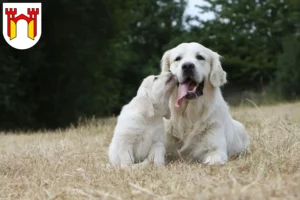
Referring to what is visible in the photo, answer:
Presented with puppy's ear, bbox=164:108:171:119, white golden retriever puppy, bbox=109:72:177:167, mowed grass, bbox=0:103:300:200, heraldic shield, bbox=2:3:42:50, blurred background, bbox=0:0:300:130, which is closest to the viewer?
mowed grass, bbox=0:103:300:200

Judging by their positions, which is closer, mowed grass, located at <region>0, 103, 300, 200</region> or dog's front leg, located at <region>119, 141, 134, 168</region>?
mowed grass, located at <region>0, 103, 300, 200</region>

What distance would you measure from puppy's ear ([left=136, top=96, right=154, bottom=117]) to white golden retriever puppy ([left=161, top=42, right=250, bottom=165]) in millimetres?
257

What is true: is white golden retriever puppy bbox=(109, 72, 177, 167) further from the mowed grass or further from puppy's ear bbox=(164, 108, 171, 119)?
the mowed grass

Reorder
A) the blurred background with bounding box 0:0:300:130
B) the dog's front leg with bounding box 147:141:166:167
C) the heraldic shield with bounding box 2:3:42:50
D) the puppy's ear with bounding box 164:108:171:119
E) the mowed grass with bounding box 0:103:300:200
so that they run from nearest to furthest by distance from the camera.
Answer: the mowed grass with bounding box 0:103:300:200, the dog's front leg with bounding box 147:141:166:167, the puppy's ear with bounding box 164:108:171:119, the heraldic shield with bounding box 2:3:42:50, the blurred background with bounding box 0:0:300:130

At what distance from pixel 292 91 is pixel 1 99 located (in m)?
12.4

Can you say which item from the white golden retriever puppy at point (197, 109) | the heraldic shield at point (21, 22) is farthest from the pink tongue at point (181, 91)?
the heraldic shield at point (21, 22)

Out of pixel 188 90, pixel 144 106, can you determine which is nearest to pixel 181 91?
pixel 188 90

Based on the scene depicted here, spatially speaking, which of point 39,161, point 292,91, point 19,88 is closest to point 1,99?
point 19,88

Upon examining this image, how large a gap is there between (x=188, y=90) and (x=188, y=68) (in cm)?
22

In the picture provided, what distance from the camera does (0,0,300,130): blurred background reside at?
1286 centimetres

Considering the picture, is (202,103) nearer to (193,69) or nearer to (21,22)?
(193,69)

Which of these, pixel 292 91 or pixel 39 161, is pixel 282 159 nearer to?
pixel 39 161

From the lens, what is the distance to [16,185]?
10.8ft

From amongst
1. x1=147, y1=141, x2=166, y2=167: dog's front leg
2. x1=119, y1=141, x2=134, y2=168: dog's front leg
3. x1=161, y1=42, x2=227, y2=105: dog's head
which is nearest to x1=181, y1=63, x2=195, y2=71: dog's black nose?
x1=161, y1=42, x2=227, y2=105: dog's head
